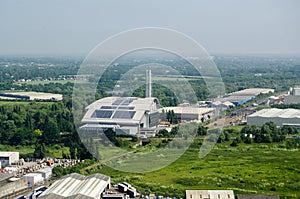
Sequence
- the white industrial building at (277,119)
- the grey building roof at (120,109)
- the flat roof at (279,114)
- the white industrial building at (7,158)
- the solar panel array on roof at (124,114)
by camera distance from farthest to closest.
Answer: the flat roof at (279,114)
the white industrial building at (277,119)
the solar panel array on roof at (124,114)
the grey building roof at (120,109)
the white industrial building at (7,158)

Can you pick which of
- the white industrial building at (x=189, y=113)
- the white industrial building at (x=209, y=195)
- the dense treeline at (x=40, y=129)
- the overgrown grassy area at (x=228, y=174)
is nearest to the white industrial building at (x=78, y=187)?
the overgrown grassy area at (x=228, y=174)

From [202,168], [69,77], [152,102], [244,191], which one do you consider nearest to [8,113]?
[152,102]

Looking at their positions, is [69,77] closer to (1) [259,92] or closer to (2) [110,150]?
(1) [259,92]

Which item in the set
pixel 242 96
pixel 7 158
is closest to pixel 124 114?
pixel 7 158

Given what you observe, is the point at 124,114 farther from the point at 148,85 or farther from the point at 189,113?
the point at 148,85

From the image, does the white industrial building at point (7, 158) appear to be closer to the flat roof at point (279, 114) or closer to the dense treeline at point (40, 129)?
the dense treeline at point (40, 129)

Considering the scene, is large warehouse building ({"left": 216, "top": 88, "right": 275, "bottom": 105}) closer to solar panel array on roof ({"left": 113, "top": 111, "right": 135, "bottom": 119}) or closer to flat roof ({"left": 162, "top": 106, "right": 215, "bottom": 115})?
flat roof ({"left": 162, "top": 106, "right": 215, "bottom": 115})
